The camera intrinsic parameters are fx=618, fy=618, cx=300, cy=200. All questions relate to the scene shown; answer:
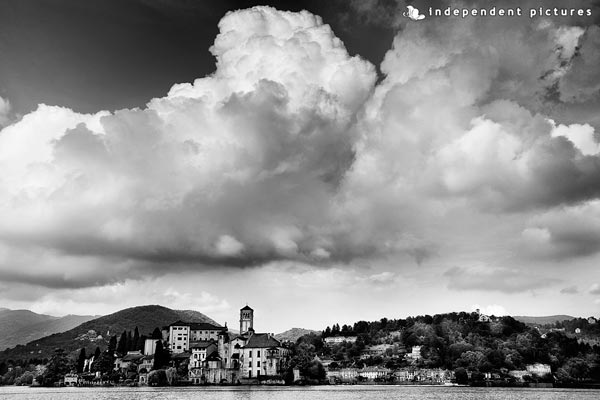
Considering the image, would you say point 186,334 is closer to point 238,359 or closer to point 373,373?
point 238,359

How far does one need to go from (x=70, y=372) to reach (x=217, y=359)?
40.4m

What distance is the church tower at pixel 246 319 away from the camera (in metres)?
159

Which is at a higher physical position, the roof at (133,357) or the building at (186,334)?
the building at (186,334)

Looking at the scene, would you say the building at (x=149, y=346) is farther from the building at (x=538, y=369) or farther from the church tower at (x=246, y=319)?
the building at (x=538, y=369)

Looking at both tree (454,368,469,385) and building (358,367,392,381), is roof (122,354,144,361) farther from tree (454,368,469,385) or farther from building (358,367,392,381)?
tree (454,368,469,385)

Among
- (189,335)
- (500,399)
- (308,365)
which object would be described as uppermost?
(189,335)

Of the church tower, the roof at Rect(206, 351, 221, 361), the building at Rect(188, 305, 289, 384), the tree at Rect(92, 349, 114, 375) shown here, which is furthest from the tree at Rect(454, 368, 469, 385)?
the tree at Rect(92, 349, 114, 375)

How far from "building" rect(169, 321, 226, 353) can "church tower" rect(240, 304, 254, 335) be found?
7480mm

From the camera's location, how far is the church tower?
521 feet

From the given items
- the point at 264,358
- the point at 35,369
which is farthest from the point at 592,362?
the point at 35,369

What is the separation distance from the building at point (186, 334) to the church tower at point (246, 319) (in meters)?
7.48

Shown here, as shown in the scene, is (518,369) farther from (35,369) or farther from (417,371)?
(35,369)

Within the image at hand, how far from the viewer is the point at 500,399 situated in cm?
7962

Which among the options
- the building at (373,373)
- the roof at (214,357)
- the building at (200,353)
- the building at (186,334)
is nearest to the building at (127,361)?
the building at (186,334)
